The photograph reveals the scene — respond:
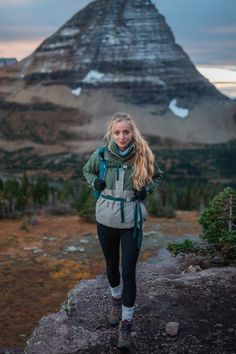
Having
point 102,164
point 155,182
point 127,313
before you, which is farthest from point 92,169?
point 127,313

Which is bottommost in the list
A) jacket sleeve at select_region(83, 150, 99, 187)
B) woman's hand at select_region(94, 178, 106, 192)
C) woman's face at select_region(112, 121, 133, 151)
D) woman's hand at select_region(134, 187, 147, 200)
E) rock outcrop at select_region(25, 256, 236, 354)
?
rock outcrop at select_region(25, 256, 236, 354)

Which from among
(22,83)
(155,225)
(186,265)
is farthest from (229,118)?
(186,265)

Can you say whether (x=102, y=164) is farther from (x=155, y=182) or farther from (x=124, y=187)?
(x=155, y=182)

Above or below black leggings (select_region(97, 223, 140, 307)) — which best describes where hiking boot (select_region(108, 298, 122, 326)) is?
below

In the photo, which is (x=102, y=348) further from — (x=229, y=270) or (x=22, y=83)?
(x=22, y=83)

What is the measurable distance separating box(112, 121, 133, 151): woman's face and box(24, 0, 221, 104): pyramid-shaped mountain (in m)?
172

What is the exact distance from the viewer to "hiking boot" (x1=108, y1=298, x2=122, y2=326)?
6281 millimetres

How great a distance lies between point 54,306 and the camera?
12.6m

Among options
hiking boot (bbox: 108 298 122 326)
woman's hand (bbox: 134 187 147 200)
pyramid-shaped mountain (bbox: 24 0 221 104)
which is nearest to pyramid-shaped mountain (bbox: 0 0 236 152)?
pyramid-shaped mountain (bbox: 24 0 221 104)

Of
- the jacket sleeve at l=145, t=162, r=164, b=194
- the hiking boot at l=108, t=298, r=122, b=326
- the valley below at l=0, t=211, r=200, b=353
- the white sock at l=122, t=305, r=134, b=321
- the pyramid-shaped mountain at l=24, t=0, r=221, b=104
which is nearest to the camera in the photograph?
the jacket sleeve at l=145, t=162, r=164, b=194

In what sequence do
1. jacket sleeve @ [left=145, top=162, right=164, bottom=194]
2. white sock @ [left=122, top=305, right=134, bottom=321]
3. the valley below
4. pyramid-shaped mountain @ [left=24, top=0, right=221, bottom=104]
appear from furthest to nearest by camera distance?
pyramid-shaped mountain @ [left=24, top=0, right=221, bottom=104]
the valley below
white sock @ [left=122, top=305, right=134, bottom=321]
jacket sleeve @ [left=145, top=162, right=164, bottom=194]

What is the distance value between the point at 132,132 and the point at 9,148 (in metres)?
139

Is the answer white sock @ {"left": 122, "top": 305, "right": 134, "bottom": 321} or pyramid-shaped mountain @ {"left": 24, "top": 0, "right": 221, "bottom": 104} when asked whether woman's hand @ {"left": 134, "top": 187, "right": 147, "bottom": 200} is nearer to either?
white sock @ {"left": 122, "top": 305, "right": 134, "bottom": 321}

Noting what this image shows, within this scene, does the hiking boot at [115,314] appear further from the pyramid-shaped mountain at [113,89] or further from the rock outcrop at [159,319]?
the pyramid-shaped mountain at [113,89]
